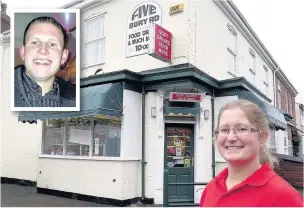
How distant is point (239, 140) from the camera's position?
178 centimetres

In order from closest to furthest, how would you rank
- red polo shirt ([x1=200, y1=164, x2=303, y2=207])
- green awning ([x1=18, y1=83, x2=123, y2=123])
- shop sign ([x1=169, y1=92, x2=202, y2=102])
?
1. red polo shirt ([x1=200, y1=164, x2=303, y2=207])
2. green awning ([x1=18, y1=83, x2=123, y2=123])
3. shop sign ([x1=169, y1=92, x2=202, y2=102])

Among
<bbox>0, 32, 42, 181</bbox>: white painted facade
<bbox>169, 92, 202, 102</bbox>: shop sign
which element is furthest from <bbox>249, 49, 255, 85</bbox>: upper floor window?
<bbox>0, 32, 42, 181</bbox>: white painted facade

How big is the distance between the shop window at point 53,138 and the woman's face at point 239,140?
8444 millimetres

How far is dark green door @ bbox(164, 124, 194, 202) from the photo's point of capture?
8.21 metres

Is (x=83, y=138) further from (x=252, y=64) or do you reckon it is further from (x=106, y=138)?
(x=252, y=64)

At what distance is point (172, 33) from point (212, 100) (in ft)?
7.20

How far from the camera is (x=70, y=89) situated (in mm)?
7934

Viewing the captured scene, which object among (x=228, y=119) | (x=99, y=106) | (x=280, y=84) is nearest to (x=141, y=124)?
(x=99, y=106)

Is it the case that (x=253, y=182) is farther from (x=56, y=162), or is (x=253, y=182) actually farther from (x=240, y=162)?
(x=56, y=162)

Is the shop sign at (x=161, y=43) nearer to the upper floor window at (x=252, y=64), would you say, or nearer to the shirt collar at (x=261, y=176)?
the upper floor window at (x=252, y=64)

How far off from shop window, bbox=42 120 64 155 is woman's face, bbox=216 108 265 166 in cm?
844

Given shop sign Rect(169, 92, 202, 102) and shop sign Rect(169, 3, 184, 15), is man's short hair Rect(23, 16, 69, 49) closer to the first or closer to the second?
shop sign Rect(169, 92, 202, 102)

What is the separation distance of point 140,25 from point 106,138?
135 inches

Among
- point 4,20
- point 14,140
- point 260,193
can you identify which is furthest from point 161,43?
point 4,20
